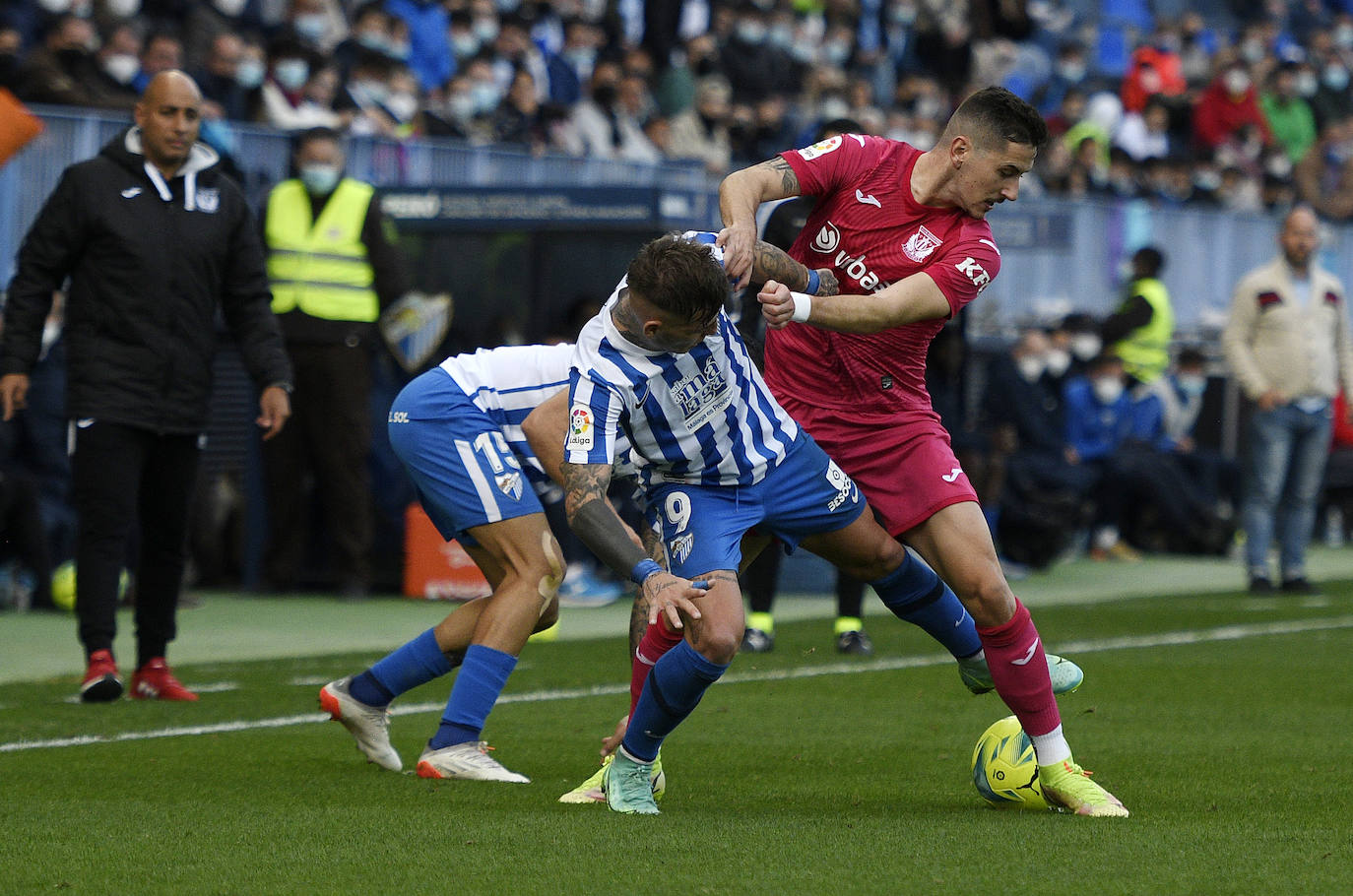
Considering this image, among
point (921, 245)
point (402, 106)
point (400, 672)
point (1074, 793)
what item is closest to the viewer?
point (1074, 793)

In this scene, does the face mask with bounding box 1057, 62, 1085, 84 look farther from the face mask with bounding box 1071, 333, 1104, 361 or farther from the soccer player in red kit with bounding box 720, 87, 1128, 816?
the soccer player in red kit with bounding box 720, 87, 1128, 816

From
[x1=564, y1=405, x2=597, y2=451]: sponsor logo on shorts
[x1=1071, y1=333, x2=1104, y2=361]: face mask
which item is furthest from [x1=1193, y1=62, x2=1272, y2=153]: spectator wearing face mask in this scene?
[x1=564, y1=405, x2=597, y2=451]: sponsor logo on shorts

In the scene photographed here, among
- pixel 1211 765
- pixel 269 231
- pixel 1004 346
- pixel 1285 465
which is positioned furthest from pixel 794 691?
pixel 1004 346

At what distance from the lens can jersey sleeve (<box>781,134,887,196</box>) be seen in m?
5.95

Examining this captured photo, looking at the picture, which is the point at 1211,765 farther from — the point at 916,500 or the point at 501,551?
the point at 501,551

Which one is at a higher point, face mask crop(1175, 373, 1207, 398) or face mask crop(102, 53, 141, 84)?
face mask crop(102, 53, 141, 84)

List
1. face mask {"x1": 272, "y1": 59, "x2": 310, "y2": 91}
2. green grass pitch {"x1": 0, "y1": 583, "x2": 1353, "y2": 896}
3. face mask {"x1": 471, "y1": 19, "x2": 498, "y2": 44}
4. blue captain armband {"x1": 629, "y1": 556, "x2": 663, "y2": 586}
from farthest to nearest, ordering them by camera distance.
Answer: face mask {"x1": 471, "y1": 19, "x2": 498, "y2": 44} < face mask {"x1": 272, "y1": 59, "x2": 310, "y2": 91} < blue captain armband {"x1": 629, "y1": 556, "x2": 663, "y2": 586} < green grass pitch {"x1": 0, "y1": 583, "x2": 1353, "y2": 896}

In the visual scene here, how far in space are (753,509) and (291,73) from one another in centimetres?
999

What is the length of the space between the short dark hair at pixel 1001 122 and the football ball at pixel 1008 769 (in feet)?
5.21

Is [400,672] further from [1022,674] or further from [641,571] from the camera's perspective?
[1022,674]

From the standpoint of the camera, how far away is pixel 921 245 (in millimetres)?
5883

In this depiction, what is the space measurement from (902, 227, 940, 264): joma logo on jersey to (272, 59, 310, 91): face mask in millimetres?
9607

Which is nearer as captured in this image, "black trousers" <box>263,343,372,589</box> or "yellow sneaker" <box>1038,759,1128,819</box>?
"yellow sneaker" <box>1038,759,1128,819</box>

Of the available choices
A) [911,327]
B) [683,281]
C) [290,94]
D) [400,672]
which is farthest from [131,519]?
[290,94]
